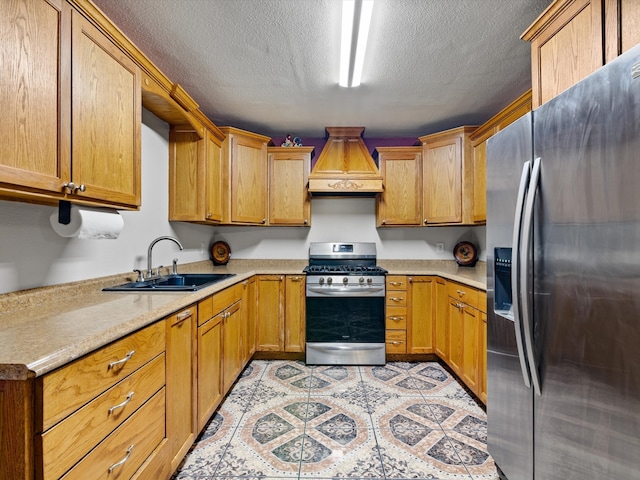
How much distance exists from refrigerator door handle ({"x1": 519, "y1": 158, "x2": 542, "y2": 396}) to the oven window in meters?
1.82

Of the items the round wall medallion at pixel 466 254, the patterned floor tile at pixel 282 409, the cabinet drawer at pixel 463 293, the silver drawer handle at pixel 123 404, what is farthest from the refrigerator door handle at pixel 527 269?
the round wall medallion at pixel 466 254

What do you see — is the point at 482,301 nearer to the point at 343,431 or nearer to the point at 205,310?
the point at 343,431

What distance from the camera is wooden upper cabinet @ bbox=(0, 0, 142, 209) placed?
102cm

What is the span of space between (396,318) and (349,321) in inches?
18.6

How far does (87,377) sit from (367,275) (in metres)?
2.37

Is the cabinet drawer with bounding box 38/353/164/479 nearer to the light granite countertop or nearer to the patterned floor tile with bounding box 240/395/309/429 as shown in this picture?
the light granite countertop

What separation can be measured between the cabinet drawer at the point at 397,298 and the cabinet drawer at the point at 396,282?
0.16ft

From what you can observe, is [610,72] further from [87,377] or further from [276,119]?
[276,119]

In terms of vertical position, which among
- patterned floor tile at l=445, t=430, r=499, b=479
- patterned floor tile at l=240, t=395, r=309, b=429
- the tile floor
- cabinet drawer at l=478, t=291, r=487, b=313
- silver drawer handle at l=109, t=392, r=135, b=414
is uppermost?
cabinet drawer at l=478, t=291, r=487, b=313

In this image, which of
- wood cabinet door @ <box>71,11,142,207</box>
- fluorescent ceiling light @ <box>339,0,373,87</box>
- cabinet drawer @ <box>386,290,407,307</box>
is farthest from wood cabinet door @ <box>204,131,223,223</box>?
cabinet drawer @ <box>386,290,407,307</box>

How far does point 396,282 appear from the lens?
299 centimetres

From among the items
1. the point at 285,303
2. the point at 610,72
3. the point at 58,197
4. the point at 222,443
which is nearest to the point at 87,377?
the point at 58,197

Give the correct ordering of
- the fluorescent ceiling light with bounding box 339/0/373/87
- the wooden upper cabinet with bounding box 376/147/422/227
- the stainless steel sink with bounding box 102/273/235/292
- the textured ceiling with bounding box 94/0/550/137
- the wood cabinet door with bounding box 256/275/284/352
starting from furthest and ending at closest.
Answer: the wooden upper cabinet with bounding box 376/147/422/227
the wood cabinet door with bounding box 256/275/284/352
the stainless steel sink with bounding box 102/273/235/292
the textured ceiling with bounding box 94/0/550/137
the fluorescent ceiling light with bounding box 339/0/373/87

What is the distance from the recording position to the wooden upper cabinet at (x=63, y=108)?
1.02 meters
